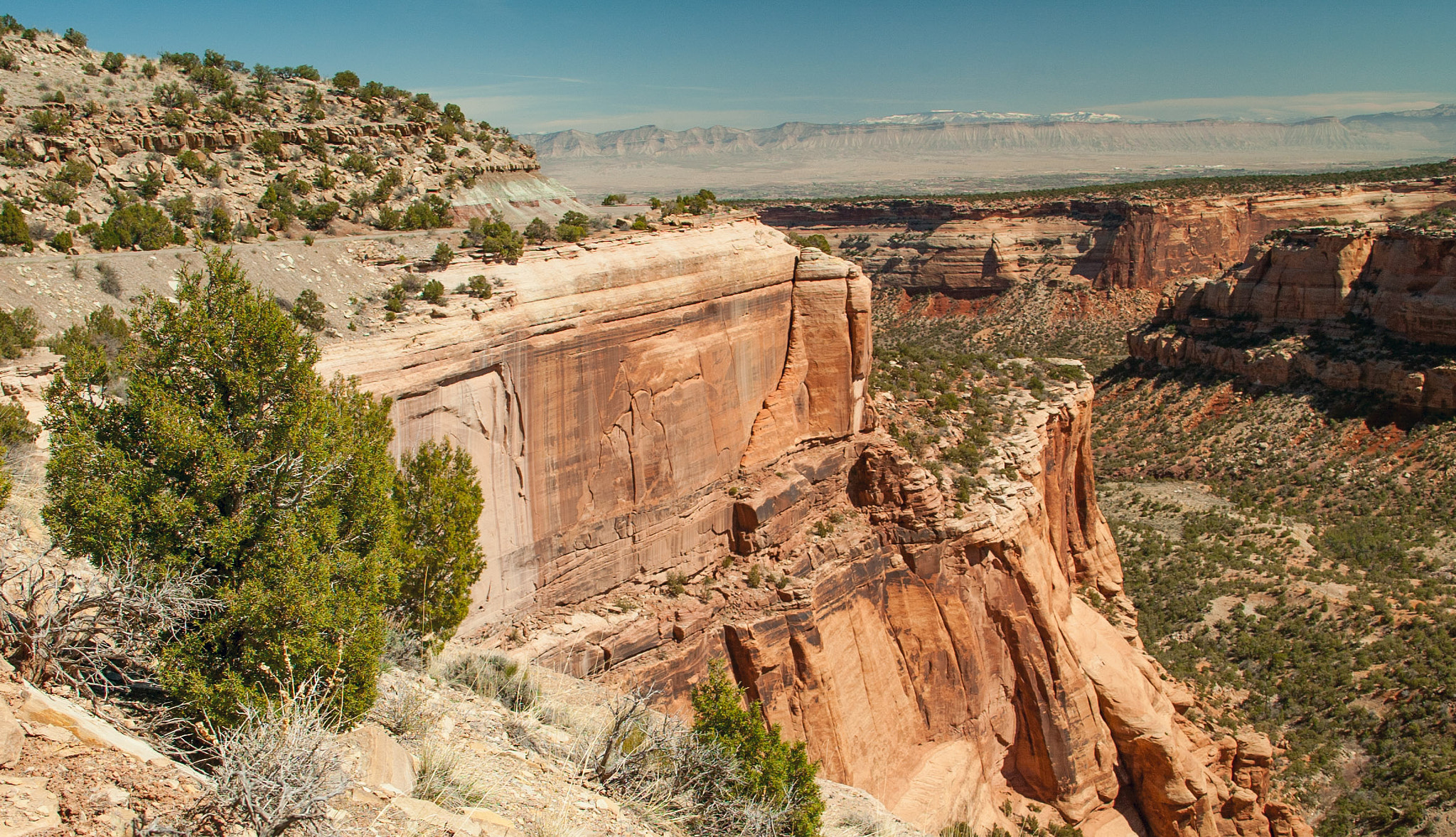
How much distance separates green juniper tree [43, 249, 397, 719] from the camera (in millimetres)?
8789

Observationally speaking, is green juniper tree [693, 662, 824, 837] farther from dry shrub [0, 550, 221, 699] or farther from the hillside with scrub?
the hillside with scrub

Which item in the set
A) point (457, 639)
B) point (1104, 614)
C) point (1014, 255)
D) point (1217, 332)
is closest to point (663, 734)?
point (457, 639)

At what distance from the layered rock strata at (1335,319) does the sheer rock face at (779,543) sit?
32.8m

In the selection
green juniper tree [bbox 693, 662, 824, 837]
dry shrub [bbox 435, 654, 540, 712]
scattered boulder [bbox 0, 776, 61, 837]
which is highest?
scattered boulder [bbox 0, 776, 61, 837]

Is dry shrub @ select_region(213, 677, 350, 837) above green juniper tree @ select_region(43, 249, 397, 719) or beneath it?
beneath

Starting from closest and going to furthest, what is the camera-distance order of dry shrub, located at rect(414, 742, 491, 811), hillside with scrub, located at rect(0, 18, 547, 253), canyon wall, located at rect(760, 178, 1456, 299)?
dry shrub, located at rect(414, 742, 491, 811) → hillside with scrub, located at rect(0, 18, 547, 253) → canyon wall, located at rect(760, 178, 1456, 299)

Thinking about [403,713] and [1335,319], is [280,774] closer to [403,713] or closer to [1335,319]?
[403,713]

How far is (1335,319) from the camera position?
183 feet

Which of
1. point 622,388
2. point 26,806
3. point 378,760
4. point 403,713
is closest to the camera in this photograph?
point 26,806

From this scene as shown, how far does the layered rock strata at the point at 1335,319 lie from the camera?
4919cm

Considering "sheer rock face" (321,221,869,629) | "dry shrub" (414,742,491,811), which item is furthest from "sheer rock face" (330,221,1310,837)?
"dry shrub" (414,742,491,811)

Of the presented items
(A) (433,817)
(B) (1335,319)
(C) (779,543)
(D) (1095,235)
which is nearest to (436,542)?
(A) (433,817)

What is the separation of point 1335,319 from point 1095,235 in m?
38.2

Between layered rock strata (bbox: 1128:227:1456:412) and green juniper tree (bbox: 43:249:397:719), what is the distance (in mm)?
55996
